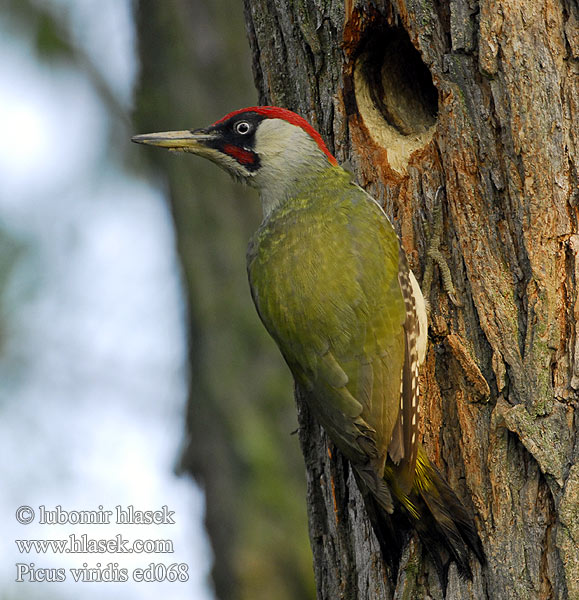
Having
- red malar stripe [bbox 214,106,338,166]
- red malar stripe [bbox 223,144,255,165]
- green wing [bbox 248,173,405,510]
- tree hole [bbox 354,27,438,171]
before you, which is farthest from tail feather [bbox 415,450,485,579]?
red malar stripe [bbox 223,144,255,165]

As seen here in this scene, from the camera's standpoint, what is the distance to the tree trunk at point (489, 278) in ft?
8.06


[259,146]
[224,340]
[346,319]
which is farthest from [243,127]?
[224,340]

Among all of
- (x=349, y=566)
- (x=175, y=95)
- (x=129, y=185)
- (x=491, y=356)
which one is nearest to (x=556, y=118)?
(x=491, y=356)

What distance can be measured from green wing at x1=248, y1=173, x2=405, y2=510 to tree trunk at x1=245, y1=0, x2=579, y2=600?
0.41ft

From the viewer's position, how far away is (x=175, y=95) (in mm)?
5547

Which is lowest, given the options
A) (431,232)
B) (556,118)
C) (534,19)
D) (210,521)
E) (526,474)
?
(210,521)

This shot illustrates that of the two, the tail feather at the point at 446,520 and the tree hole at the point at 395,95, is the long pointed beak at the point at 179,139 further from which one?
the tail feather at the point at 446,520

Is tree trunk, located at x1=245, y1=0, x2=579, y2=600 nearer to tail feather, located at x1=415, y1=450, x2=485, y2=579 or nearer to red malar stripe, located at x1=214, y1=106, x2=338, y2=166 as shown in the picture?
tail feather, located at x1=415, y1=450, x2=485, y2=579

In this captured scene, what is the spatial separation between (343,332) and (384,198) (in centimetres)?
54

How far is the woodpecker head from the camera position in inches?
127

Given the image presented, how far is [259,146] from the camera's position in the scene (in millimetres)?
3381

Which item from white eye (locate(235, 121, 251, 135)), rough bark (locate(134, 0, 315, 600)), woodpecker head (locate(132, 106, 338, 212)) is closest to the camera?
woodpecker head (locate(132, 106, 338, 212))

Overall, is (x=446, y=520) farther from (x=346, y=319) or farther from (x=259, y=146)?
(x=259, y=146)

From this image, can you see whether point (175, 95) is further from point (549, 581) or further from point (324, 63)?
point (549, 581)
